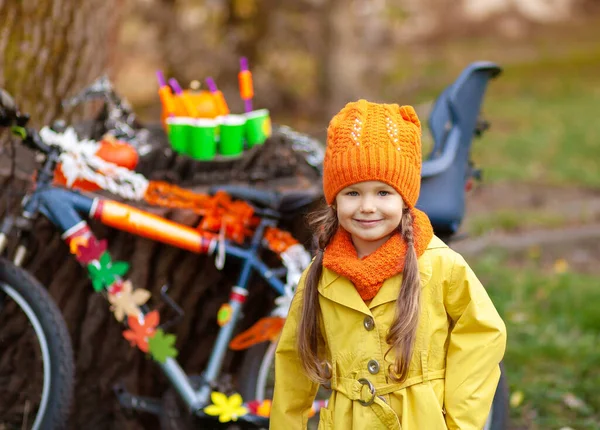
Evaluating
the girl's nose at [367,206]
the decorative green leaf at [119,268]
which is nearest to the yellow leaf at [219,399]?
the decorative green leaf at [119,268]

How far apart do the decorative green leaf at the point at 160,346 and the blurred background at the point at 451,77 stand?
1.13 feet

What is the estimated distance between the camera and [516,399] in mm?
3730

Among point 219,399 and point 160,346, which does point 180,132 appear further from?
point 219,399

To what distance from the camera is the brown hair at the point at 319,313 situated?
2.17m

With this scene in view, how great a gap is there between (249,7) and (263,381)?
336 inches

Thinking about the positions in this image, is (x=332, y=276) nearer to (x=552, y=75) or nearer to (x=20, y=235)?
(x=20, y=235)

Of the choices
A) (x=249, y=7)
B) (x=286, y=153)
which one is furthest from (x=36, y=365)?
(x=249, y=7)

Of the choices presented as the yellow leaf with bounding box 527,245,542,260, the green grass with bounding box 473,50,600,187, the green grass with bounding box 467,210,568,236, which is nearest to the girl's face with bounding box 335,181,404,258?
the yellow leaf with bounding box 527,245,542,260

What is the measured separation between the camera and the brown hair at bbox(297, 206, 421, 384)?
2.17 metres

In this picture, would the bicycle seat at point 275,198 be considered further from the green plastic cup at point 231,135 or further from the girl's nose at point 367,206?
the girl's nose at point 367,206

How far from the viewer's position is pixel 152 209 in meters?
3.19

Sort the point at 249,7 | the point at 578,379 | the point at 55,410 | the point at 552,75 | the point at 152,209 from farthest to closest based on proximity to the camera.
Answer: the point at 552,75 → the point at 249,7 → the point at 578,379 → the point at 152,209 → the point at 55,410

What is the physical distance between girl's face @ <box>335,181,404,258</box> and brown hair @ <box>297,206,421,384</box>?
6cm

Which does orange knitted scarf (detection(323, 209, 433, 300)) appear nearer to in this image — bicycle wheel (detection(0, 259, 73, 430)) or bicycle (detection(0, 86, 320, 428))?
bicycle (detection(0, 86, 320, 428))
